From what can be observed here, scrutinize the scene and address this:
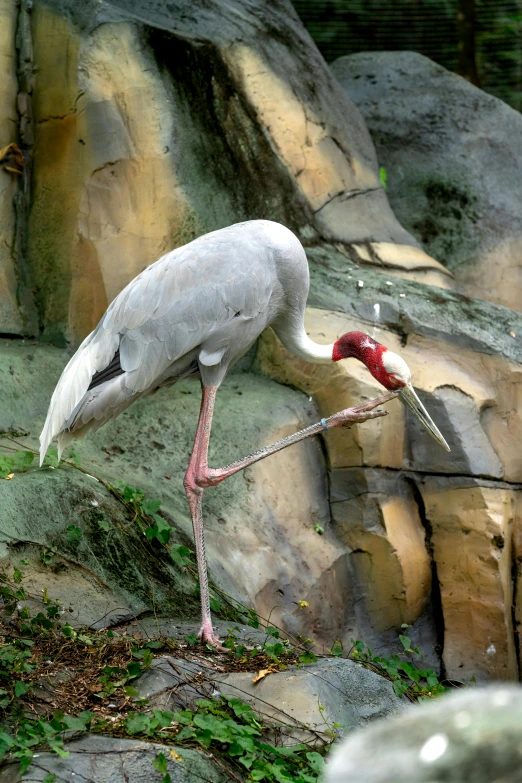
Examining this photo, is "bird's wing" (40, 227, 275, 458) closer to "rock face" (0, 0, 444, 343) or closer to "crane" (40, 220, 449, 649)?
"crane" (40, 220, 449, 649)

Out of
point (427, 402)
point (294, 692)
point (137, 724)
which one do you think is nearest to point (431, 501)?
point (427, 402)

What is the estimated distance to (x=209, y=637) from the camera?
395cm

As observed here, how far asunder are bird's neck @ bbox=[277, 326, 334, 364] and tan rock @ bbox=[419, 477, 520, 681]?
121cm

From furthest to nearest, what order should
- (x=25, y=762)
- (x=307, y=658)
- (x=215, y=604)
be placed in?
(x=215, y=604)
(x=307, y=658)
(x=25, y=762)

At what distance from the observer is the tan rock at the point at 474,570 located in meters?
5.41

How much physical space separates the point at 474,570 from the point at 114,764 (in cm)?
299

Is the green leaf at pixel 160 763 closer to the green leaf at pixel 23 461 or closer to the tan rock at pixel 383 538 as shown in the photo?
the green leaf at pixel 23 461

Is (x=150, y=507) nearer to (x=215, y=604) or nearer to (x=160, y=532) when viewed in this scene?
(x=160, y=532)

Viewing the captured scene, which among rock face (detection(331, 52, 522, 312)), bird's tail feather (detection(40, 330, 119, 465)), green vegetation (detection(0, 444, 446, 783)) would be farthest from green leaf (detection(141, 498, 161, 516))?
rock face (detection(331, 52, 522, 312))

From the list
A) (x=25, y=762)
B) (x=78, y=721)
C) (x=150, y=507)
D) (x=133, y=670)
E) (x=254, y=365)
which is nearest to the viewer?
(x=25, y=762)

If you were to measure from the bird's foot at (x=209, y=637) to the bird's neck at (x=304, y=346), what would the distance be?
4.42 ft

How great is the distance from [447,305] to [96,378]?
2302mm

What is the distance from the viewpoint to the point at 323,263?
5.99 m

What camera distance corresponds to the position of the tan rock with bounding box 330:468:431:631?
5.41m
